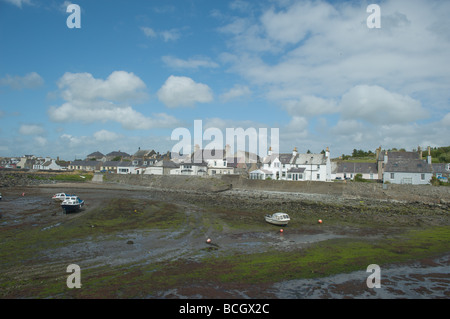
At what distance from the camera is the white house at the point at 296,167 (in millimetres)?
73062

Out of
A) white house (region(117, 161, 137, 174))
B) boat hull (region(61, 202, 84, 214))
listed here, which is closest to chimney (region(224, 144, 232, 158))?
white house (region(117, 161, 137, 174))

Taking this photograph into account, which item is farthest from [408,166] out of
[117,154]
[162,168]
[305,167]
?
[117,154]

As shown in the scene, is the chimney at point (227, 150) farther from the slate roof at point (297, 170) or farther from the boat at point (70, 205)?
the boat at point (70, 205)

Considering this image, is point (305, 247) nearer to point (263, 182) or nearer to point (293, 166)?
point (263, 182)

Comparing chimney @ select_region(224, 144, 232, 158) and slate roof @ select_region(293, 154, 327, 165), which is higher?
chimney @ select_region(224, 144, 232, 158)

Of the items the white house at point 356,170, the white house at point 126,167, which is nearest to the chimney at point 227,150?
the white house at point 126,167

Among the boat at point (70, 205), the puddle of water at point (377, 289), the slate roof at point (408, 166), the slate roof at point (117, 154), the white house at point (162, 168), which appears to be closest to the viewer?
the puddle of water at point (377, 289)

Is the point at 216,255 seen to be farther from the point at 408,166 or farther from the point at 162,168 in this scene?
the point at 162,168

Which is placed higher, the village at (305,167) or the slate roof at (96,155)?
the slate roof at (96,155)

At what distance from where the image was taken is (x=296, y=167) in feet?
251

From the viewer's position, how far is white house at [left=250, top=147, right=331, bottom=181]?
240 feet

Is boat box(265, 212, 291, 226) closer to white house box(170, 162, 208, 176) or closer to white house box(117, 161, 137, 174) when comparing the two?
white house box(170, 162, 208, 176)
